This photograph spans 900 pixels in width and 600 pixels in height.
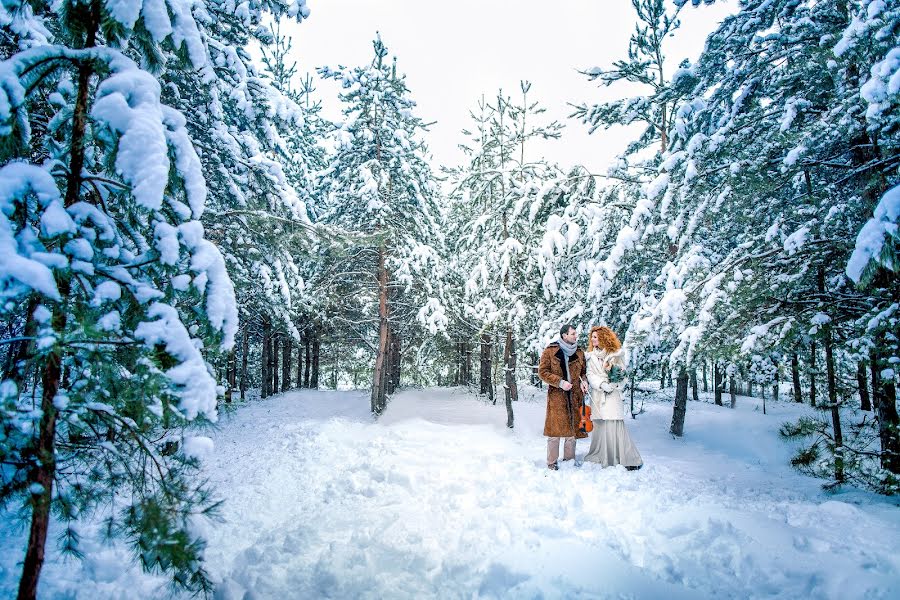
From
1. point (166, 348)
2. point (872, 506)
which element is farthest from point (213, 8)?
point (872, 506)

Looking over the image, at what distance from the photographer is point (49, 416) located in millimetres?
2174

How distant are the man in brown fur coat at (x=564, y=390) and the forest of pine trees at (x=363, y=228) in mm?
1522

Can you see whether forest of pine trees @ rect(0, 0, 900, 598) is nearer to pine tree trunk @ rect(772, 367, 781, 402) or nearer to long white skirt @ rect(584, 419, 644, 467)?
long white skirt @ rect(584, 419, 644, 467)

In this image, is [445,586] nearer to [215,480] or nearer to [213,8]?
[215,480]

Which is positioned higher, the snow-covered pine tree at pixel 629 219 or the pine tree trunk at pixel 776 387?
the snow-covered pine tree at pixel 629 219

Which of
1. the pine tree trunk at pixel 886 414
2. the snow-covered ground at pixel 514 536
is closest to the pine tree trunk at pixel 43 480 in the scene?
the snow-covered ground at pixel 514 536

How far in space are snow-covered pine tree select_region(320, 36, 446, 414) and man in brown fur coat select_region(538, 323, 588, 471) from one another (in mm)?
7015

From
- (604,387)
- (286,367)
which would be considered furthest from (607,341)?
(286,367)

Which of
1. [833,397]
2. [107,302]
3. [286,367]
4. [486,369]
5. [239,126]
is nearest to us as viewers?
[107,302]

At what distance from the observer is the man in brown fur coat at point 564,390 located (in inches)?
259

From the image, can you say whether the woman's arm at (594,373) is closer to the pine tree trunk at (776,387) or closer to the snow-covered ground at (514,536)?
the snow-covered ground at (514,536)

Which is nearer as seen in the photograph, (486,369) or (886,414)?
(886,414)

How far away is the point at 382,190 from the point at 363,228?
1450 mm

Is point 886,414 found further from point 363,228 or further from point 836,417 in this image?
point 363,228
